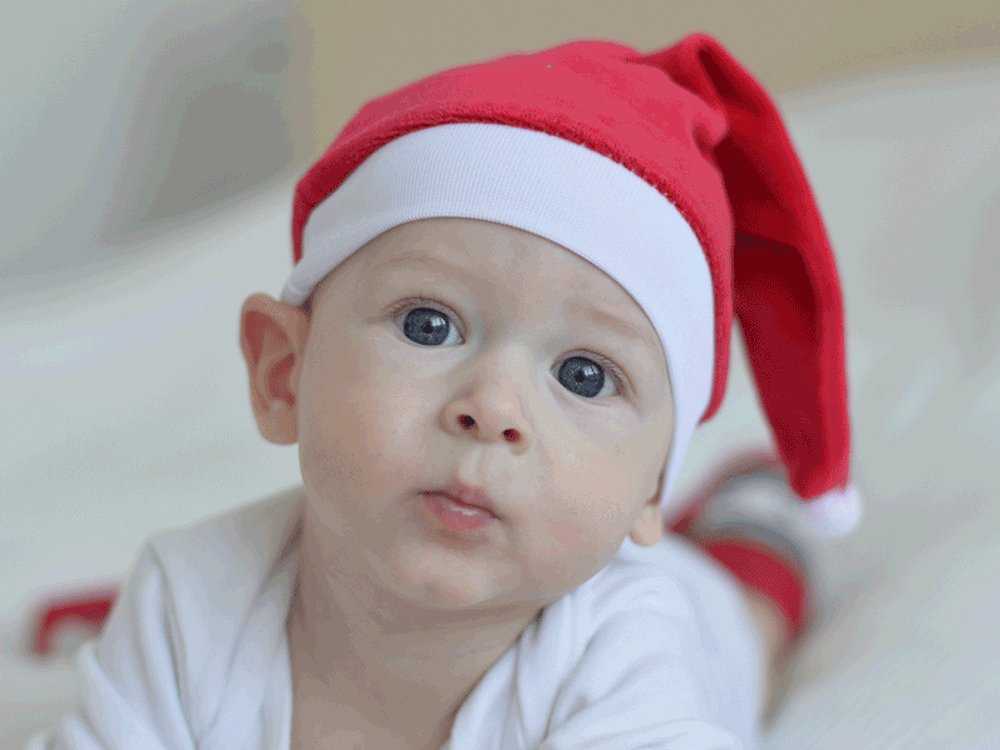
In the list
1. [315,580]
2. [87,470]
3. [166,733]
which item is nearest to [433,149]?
[315,580]

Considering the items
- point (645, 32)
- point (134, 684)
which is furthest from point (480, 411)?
point (645, 32)

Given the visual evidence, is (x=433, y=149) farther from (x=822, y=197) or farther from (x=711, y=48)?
(x=822, y=197)

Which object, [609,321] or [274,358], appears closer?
[609,321]

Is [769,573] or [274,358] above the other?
[274,358]

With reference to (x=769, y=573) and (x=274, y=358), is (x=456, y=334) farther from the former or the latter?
(x=769, y=573)

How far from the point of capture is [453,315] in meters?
0.76

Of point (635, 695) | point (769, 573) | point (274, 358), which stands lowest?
point (769, 573)

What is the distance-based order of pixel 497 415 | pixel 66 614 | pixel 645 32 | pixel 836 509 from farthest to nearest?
pixel 645 32
pixel 66 614
pixel 836 509
pixel 497 415

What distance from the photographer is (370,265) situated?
0.80 m

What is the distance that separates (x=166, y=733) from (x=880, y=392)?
43.4 inches

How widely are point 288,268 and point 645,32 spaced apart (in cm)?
76

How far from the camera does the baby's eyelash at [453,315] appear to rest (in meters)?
0.77

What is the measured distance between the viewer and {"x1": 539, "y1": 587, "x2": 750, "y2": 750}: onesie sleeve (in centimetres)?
80

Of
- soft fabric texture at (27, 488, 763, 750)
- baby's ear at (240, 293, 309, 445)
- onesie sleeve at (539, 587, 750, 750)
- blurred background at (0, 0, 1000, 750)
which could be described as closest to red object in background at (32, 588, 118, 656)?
blurred background at (0, 0, 1000, 750)
